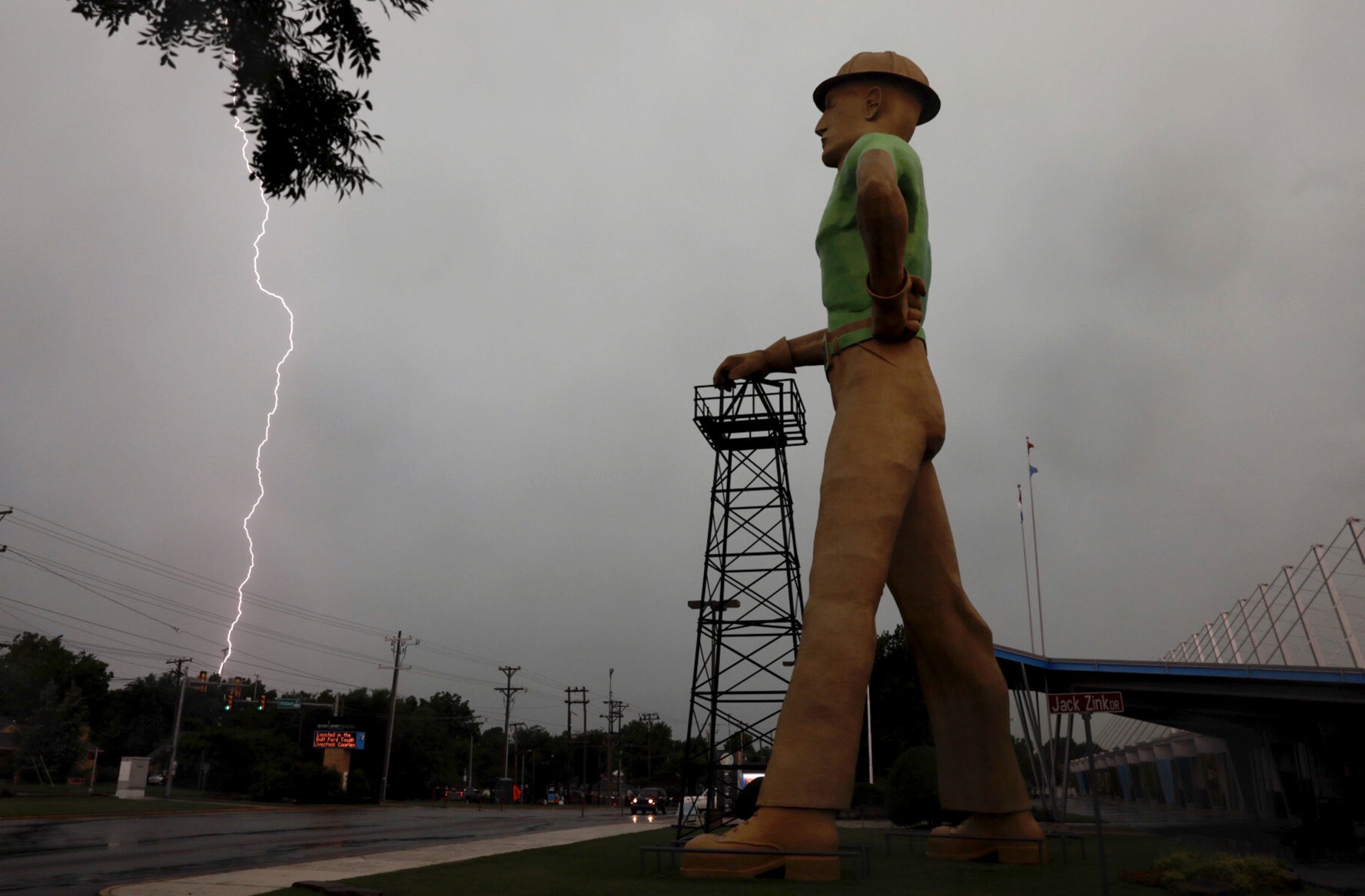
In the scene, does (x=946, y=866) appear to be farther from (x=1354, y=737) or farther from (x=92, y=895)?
(x=1354, y=737)

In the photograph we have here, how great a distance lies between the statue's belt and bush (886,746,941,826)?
53.4 ft

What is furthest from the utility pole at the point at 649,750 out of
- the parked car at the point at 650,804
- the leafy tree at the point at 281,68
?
the leafy tree at the point at 281,68

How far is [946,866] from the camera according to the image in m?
12.2

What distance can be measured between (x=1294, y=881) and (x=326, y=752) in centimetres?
5362

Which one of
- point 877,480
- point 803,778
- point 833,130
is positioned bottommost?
point 803,778

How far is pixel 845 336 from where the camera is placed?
12172 millimetres

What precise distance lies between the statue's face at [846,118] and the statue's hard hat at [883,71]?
11cm

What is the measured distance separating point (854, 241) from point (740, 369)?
8.32 feet

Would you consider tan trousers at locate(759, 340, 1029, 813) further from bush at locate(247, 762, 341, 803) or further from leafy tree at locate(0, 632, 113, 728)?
leafy tree at locate(0, 632, 113, 728)

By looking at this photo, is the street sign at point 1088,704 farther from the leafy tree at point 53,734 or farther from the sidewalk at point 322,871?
the leafy tree at point 53,734

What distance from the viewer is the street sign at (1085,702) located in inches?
374

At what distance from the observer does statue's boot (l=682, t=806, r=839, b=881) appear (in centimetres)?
984

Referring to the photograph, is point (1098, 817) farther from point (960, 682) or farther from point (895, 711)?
point (895, 711)

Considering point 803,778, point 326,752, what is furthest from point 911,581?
point 326,752
